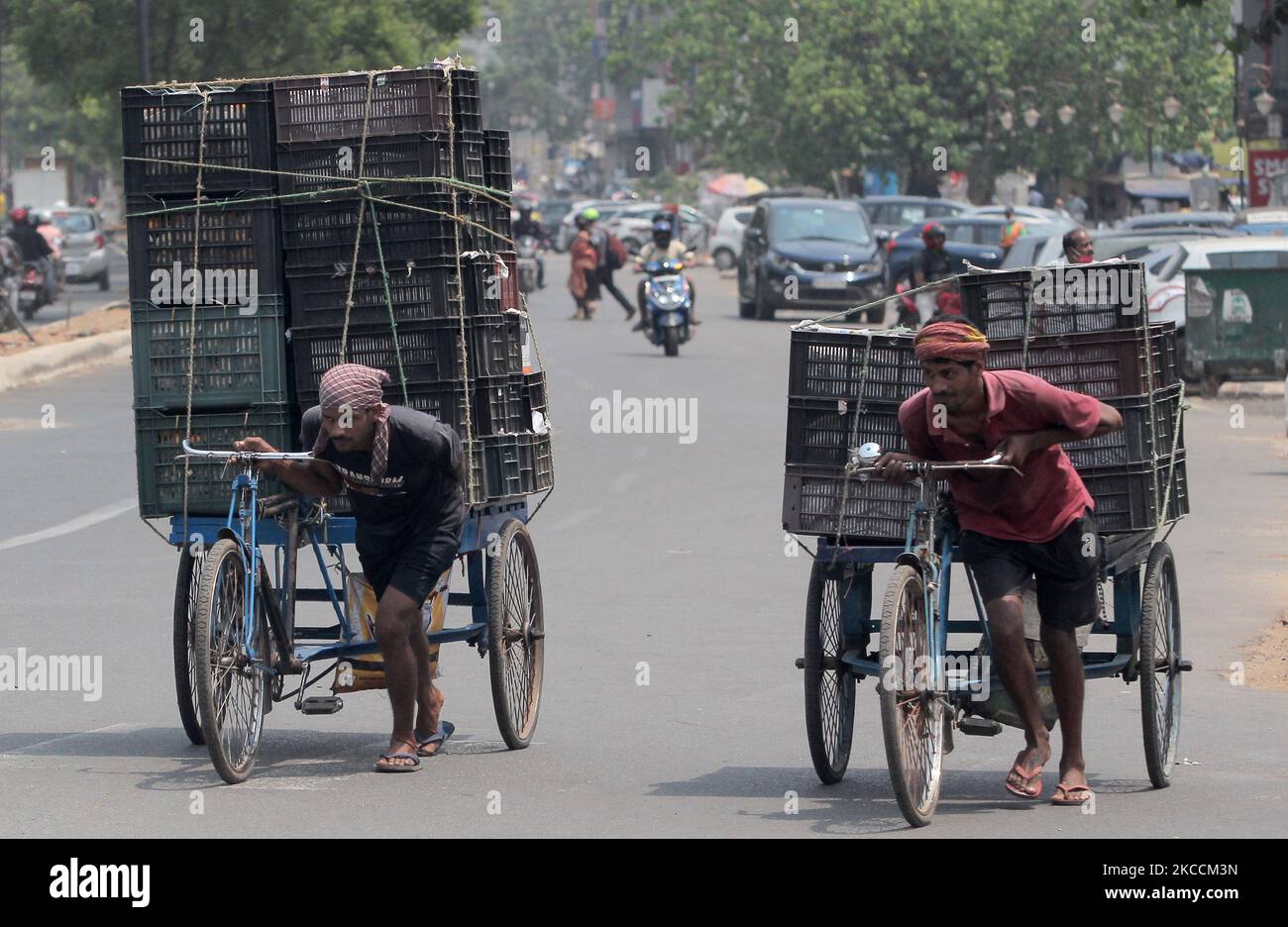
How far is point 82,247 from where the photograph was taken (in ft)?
151

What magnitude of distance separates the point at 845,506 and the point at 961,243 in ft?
93.8

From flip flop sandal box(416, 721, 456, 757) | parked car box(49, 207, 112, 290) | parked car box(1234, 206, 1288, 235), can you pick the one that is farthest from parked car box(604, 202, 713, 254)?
flip flop sandal box(416, 721, 456, 757)

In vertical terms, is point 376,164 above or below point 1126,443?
above

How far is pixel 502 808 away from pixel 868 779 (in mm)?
1283

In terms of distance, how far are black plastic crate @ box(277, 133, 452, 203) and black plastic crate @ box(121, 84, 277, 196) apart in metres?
0.12

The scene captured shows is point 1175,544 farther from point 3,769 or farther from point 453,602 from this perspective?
point 3,769

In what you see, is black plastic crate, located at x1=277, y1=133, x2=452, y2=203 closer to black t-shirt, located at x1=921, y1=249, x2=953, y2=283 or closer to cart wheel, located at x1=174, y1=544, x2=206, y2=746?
cart wheel, located at x1=174, y1=544, x2=206, y2=746

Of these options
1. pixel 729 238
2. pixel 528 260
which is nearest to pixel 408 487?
pixel 528 260

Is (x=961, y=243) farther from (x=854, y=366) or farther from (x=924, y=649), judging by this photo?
(x=924, y=649)

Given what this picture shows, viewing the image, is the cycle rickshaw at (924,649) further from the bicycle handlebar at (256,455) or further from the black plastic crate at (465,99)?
the black plastic crate at (465,99)

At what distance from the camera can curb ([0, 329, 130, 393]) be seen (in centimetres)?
2359

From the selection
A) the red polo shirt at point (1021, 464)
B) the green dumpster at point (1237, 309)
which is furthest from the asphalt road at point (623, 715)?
the green dumpster at point (1237, 309)

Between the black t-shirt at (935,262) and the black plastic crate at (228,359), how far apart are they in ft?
39.8

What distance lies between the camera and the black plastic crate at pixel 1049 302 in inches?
287
